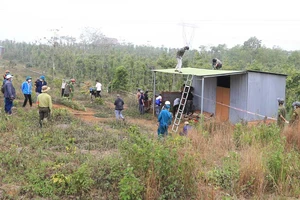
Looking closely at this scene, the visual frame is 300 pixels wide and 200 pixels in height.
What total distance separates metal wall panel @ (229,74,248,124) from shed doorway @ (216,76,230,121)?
0.35 meters

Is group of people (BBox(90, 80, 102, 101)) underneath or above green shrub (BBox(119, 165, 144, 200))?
above

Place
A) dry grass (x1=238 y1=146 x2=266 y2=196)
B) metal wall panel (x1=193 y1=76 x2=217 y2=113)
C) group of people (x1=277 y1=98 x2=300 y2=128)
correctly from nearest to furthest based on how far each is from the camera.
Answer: dry grass (x1=238 y1=146 x2=266 y2=196)
group of people (x1=277 y1=98 x2=300 y2=128)
metal wall panel (x1=193 y1=76 x2=217 y2=113)

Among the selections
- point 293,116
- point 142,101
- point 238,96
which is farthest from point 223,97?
point 293,116

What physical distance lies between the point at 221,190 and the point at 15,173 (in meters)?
3.56

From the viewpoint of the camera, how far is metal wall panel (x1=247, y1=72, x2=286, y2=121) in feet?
40.5

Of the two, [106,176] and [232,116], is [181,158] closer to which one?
[106,176]

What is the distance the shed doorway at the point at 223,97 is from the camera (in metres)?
13.7

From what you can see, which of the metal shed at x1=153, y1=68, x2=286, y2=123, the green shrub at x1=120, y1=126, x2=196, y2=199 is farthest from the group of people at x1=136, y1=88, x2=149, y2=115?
the green shrub at x1=120, y1=126, x2=196, y2=199

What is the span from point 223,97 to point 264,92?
1990mm

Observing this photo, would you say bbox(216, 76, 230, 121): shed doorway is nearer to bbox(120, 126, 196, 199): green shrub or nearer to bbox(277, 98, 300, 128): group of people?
bbox(277, 98, 300, 128): group of people

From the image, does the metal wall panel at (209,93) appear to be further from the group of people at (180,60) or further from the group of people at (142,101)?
the group of people at (142,101)

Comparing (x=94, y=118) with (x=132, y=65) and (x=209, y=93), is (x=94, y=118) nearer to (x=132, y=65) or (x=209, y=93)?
(x=209, y=93)

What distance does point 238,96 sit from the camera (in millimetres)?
12859

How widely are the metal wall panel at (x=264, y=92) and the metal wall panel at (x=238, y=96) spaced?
0.21 meters
